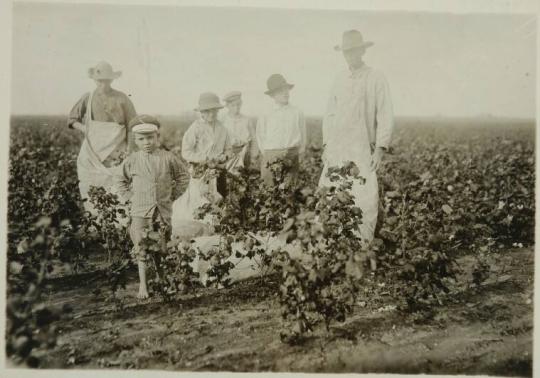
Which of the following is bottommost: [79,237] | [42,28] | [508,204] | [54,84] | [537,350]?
[537,350]

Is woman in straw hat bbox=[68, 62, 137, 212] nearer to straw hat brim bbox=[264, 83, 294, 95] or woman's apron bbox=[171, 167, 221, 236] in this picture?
woman's apron bbox=[171, 167, 221, 236]

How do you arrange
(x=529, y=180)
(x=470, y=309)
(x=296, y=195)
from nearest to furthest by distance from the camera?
(x=296, y=195)
(x=470, y=309)
(x=529, y=180)

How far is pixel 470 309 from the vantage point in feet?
14.4

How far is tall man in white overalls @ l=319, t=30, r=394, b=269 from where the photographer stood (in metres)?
4.51

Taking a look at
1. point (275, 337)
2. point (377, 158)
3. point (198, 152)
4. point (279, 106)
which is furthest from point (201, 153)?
point (275, 337)

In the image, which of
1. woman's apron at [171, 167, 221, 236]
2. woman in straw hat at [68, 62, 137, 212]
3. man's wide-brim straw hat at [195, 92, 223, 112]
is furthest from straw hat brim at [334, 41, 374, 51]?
woman in straw hat at [68, 62, 137, 212]

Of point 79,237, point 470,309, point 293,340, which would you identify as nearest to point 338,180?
point 293,340

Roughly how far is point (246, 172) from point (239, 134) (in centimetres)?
46

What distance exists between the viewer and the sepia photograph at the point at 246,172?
13.9 ft

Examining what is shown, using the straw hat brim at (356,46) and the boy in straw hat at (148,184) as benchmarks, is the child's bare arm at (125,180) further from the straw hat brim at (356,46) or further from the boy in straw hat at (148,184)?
the straw hat brim at (356,46)

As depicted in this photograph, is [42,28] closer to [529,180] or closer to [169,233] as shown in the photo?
[169,233]

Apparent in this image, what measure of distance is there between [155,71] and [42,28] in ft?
3.42

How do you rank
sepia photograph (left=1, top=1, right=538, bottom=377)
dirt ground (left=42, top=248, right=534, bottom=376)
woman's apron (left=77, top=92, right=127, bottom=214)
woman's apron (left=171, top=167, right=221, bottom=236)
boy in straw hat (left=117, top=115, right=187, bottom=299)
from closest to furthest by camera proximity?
dirt ground (left=42, top=248, right=534, bottom=376) < sepia photograph (left=1, top=1, right=538, bottom=377) < boy in straw hat (left=117, top=115, right=187, bottom=299) < woman's apron (left=171, top=167, right=221, bottom=236) < woman's apron (left=77, top=92, right=127, bottom=214)

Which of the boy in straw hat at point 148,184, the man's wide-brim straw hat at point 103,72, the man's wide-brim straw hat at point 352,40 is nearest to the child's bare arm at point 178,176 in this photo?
the boy in straw hat at point 148,184
